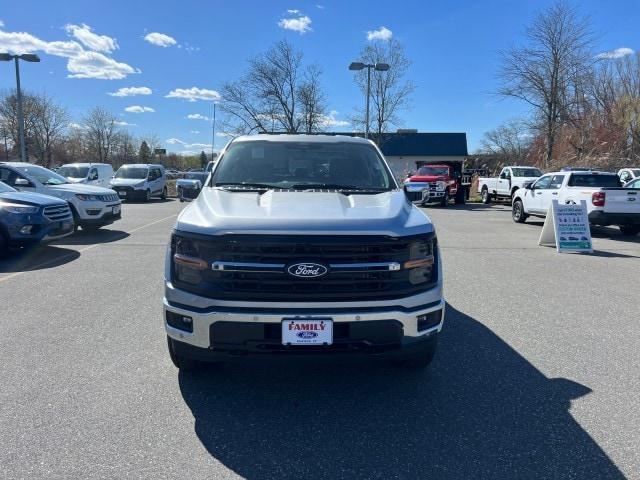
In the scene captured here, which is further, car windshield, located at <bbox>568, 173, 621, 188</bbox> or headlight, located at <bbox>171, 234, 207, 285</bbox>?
car windshield, located at <bbox>568, 173, 621, 188</bbox>

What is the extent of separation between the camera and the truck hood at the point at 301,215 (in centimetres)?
317

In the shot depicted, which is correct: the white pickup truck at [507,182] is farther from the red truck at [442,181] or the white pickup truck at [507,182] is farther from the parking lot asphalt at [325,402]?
the parking lot asphalt at [325,402]

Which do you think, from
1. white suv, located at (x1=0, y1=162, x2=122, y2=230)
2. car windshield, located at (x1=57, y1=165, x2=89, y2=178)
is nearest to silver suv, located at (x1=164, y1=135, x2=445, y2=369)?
white suv, located at (x1=0, y1=162, x2=122, y2=230)

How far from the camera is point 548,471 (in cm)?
274

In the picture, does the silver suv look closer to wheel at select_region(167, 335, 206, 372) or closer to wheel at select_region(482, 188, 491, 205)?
wheel at select_region(167, 335, 206, 372)

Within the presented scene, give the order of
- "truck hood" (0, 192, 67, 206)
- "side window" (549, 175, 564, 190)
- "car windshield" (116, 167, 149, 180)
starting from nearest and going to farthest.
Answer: "truck hood" (0, 192, 67, 206), "side window" (549, 175, 564, 190), "car windshield" (116, 167, 149, 180)

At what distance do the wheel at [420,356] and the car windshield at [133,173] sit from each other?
23.7 meters

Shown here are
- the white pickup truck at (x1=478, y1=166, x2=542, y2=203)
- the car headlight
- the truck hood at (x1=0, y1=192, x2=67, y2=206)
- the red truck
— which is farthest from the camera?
the white pickup truck at (x1=478, y1=166, x2=542, y2=203)

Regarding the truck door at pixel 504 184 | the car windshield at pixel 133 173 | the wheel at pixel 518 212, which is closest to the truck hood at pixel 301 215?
the wheel at pixel 518 212

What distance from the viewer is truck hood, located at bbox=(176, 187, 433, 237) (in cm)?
317

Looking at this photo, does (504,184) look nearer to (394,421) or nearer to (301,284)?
(394,421)

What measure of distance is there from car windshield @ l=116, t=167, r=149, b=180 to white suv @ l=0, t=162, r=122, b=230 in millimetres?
13011

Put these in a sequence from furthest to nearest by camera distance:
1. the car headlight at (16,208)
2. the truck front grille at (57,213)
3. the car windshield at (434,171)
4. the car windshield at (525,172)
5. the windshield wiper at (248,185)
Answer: the car windshield at (434,171) → the car windshield at (525,172) → the truck front grille at (57,213) → the car headlight at (16,208) → the windshield wiper at (248,185)

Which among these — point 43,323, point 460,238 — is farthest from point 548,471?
point 460,238
